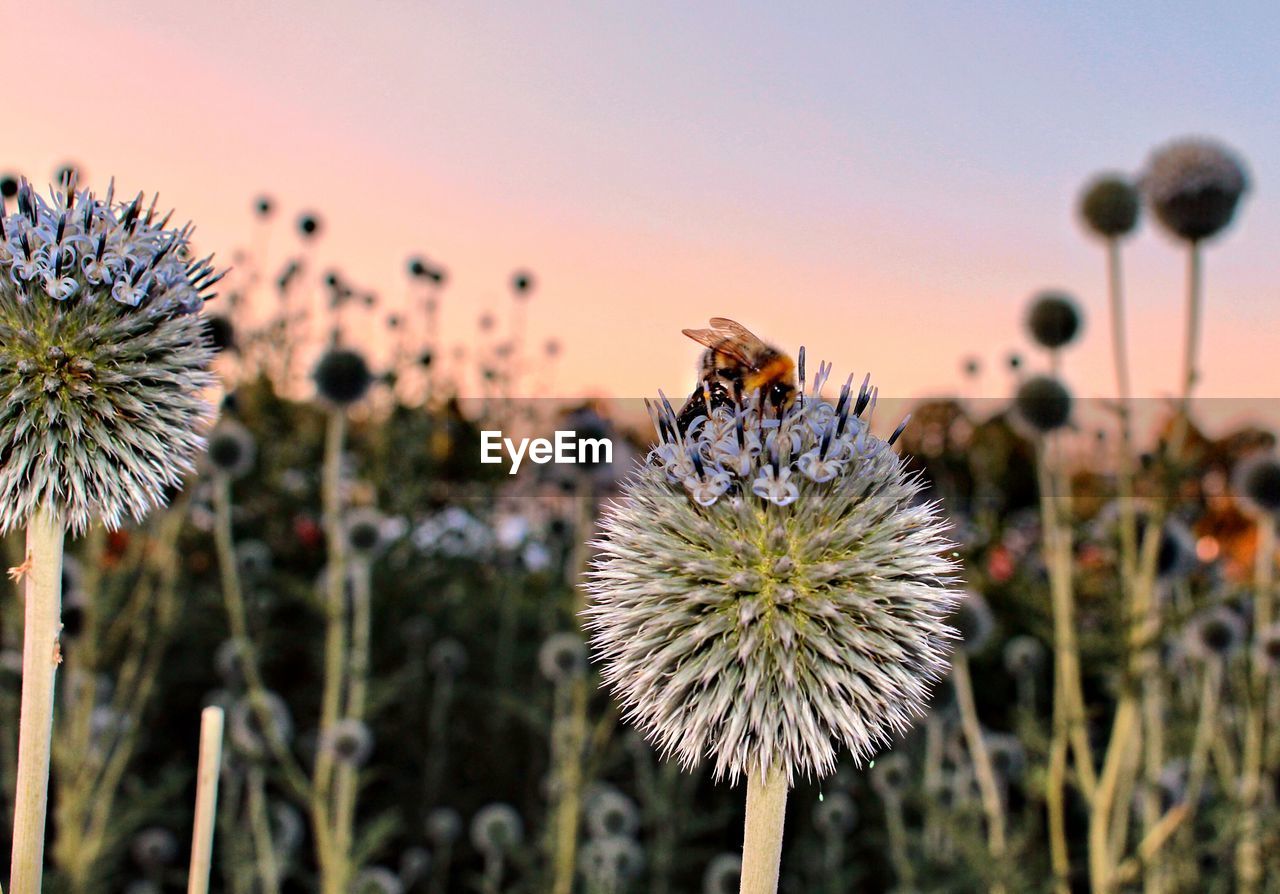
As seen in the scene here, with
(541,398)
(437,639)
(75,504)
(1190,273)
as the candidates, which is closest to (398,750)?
(437,639)

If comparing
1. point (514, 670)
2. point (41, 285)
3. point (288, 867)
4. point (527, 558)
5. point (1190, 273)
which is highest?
point (1190, 273)

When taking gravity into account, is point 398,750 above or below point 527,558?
below

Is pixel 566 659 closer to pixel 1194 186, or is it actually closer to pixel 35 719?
pixel 1194 186

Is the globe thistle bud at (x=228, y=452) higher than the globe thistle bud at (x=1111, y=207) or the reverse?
the reverse

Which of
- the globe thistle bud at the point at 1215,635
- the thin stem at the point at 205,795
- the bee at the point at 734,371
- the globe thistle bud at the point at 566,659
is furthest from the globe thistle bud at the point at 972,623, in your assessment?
the thin stem at the point at 205,795

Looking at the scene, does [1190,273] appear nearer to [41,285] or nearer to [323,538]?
[41,285]

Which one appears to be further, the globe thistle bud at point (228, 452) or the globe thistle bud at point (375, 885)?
the globe thistle bud at point (228, 452)

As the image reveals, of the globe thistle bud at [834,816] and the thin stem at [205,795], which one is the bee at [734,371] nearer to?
the thin stem at [205,795]

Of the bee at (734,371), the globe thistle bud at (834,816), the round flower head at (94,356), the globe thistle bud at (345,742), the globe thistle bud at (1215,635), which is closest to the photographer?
the round flower head at (94,356)
